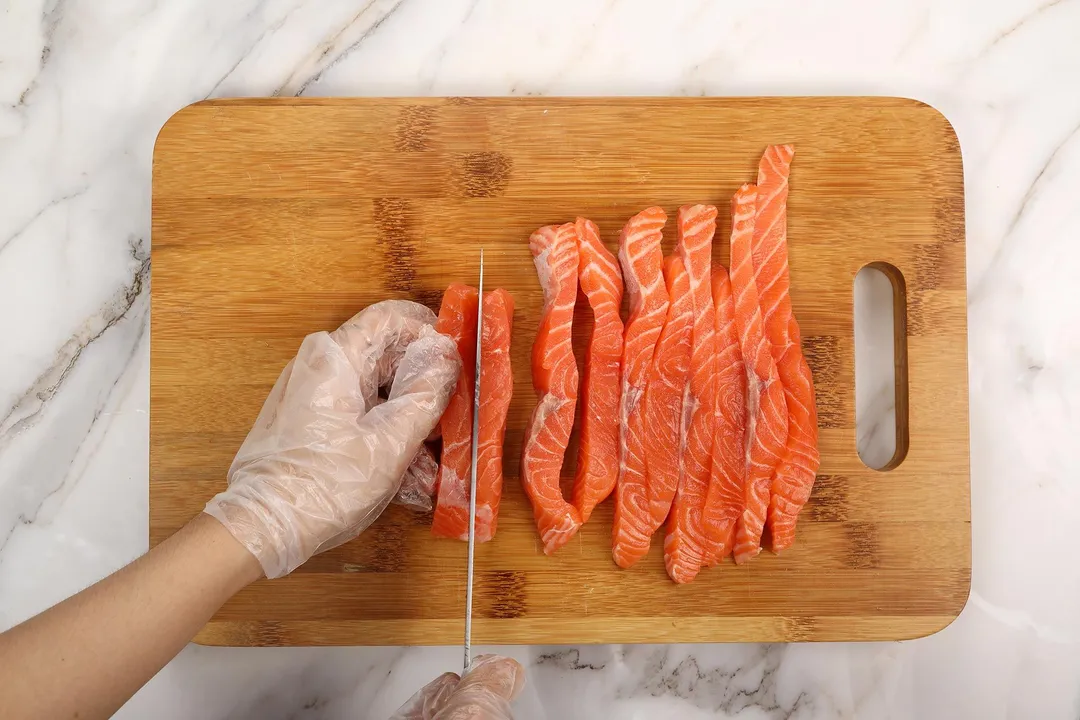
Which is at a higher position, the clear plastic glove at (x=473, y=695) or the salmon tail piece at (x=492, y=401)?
the salmon tail piece at (x=492, y=401)

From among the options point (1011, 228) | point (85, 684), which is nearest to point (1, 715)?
point (85, 684)

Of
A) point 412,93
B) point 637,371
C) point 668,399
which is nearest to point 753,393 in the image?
point 668,399

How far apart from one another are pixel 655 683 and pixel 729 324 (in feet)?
4.86

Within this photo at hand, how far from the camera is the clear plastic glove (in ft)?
6.84

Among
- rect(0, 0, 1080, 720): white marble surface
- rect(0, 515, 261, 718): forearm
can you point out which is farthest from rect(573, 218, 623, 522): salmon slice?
rect(0, 515, 261, 718): forearm

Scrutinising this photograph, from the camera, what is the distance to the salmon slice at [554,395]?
2457 millimetres

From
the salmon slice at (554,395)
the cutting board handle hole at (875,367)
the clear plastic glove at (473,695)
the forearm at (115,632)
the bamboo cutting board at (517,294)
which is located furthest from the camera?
the cutting board handle hole at (875,367)

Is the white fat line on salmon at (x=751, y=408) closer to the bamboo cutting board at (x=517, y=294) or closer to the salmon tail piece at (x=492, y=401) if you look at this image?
the bamboo cutting board at (x=517, y=294)

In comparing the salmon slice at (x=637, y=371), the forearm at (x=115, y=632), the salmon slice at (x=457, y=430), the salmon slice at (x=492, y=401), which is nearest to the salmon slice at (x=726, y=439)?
the salmon slice at (x=637, y=371)

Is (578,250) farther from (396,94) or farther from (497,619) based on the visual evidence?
(497,619)

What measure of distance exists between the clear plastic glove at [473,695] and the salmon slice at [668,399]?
716 mm

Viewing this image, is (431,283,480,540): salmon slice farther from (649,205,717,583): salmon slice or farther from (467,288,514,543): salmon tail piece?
(649,205,717,583): salmon slice

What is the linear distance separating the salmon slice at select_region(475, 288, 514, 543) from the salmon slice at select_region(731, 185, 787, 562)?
2.92 feet

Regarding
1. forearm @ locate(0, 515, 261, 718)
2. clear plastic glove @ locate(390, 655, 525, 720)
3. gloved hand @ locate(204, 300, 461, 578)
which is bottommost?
clear plastic glove @ locate(390, 655, 525, 720)
